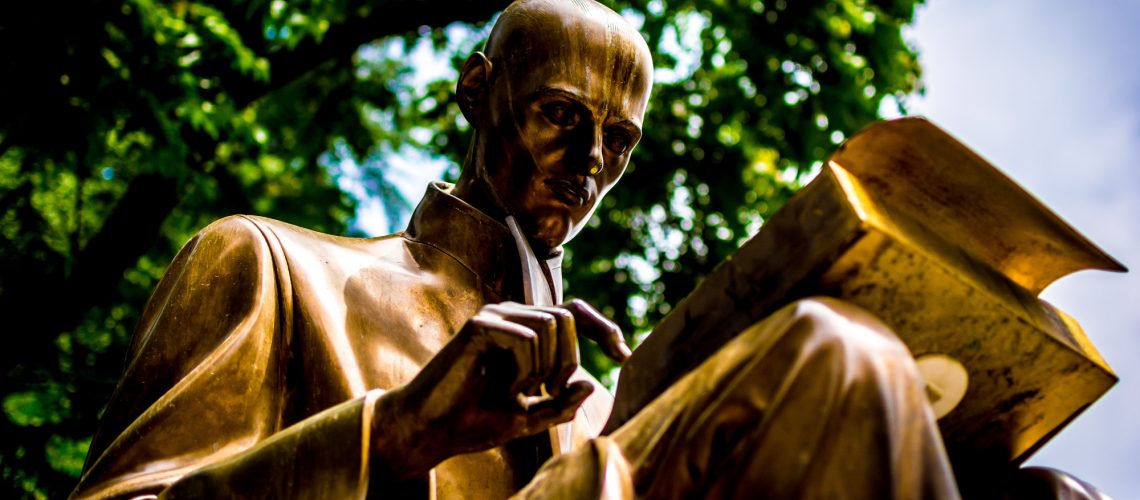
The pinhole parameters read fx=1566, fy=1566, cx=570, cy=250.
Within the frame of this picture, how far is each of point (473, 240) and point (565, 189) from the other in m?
0.24

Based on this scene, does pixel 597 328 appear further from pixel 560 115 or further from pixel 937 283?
pixel 560 115

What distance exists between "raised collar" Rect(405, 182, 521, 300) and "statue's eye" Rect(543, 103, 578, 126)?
0.85 feet

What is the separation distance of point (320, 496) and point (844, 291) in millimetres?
905

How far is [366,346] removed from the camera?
3111 mm

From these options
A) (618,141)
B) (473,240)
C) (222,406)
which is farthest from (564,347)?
(618,141)

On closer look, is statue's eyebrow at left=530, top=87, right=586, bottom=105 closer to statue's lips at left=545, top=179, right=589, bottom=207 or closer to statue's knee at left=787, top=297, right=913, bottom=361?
statue's lips at left=545, top=179, right=589, bottom=207

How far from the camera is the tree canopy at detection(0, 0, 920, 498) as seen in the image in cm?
649

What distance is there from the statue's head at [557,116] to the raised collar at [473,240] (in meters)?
0.08

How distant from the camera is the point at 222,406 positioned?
288 centimetres

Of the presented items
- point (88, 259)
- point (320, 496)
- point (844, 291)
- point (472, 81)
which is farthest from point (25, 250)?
point (844, 291)

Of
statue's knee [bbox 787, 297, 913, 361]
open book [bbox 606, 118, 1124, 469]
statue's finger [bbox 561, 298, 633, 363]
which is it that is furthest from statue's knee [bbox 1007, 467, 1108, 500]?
statue's finger [bbox 561, 298, 633, 363]

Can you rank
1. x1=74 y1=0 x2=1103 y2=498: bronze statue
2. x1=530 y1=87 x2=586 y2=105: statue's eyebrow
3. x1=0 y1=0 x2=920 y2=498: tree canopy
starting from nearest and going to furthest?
x1=74 y1=0 x2=1103 y2=498: bronze statue → x1=530 y1=87 x2=586 y2=105: statue's eyebrow → x1=0 y1=0 x2=920 y2=498: tree canopy

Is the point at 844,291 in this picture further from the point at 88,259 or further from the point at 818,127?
the point at 818,127

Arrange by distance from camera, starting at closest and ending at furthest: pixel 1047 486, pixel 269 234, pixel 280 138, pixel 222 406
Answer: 1. pixel 1047 486
2. pixel 222 406
3. pixel 269 234
4. pixel 280 138
